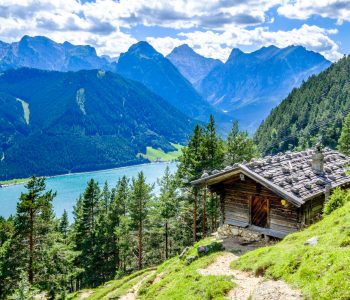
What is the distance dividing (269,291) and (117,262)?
56534mm

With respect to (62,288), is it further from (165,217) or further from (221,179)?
(221,179)

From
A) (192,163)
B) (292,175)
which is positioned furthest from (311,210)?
(192,163)

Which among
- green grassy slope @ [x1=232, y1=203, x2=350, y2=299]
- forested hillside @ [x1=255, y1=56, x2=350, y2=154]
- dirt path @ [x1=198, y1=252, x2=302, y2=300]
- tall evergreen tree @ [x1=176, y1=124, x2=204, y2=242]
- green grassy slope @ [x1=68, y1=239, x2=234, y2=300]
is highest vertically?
forested hillside @ [x1=255, y1=56, x2=350, y2=154]

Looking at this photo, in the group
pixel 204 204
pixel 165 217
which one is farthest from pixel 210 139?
pixel 165 217

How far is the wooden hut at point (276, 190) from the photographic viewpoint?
76.3ft

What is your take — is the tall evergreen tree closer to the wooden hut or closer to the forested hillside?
the wooden hut

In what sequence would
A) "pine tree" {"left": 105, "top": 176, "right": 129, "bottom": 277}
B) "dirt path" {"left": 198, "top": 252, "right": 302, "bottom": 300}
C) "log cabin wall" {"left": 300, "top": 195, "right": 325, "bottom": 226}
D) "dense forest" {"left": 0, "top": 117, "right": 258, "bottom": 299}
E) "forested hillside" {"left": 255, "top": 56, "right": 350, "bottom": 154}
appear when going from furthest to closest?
"forested hillside" {"left": 255, "top": 56, "right": 350, "bottom": 154}, "pine tree" {"left": 105, "top": 176, "right": 129, "bottom": 277}, "dense forest" {"left": 0, "top": 117, "right": 258, "bottom": 299}, "log cabin wall" {"left": 300, "top": 195, "right": 325, "bottom": 226}, "dirt path" {"left": 198, "top": 252, "right": 302, "bottom": 300}

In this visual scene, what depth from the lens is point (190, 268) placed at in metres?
20.1

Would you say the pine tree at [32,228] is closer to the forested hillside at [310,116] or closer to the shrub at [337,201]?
the shrub at [337,201]

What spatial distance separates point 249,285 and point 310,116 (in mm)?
165880

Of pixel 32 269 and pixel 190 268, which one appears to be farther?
pixel 32 269

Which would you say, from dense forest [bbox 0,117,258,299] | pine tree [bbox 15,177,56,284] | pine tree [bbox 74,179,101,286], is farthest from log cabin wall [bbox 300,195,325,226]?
pine tree [bbox 74,179,101,286]

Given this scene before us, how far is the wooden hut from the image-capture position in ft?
76.3

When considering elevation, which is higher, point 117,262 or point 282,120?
point 282,120
